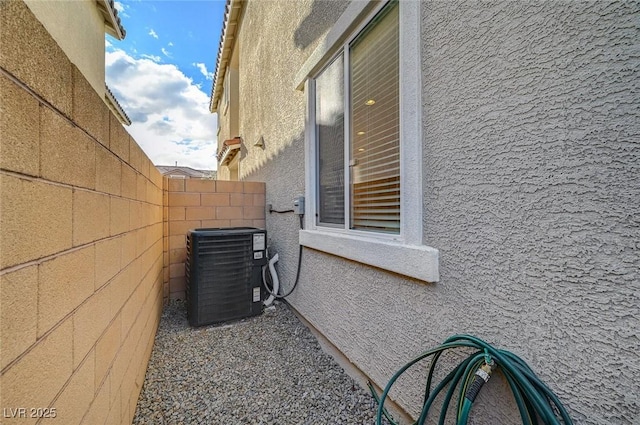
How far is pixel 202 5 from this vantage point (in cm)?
936

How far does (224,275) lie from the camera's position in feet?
13.8

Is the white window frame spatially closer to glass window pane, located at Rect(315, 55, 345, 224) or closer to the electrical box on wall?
glass window pane, located at Rect(315, 55, 345, 224)

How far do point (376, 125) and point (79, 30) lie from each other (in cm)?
711

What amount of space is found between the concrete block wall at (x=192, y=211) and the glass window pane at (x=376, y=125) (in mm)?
3285

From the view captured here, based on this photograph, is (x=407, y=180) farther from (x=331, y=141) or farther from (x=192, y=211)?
(x=192, y=211)

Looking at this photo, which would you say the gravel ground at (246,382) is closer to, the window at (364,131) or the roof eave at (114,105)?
the window at (364,131)

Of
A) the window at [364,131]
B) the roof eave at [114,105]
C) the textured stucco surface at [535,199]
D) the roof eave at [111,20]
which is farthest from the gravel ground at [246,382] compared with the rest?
the roof eave at [111,20]

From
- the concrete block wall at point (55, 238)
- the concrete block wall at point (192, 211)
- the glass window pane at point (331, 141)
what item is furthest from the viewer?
the concrete block wall at point (192, 211)

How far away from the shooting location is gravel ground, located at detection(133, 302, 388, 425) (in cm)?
237

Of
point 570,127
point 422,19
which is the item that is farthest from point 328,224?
point 570,127

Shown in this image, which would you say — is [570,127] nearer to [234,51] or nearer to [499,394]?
[499,394]

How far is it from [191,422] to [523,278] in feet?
8.48

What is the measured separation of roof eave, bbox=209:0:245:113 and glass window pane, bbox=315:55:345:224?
275 inches

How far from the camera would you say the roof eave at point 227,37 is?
338 inches
